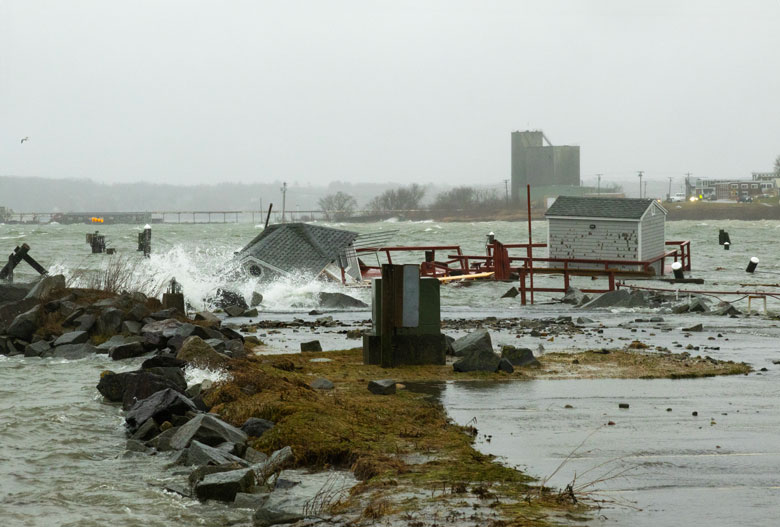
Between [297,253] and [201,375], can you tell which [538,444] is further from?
[297,253]

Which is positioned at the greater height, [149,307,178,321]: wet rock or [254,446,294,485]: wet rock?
[149,307,178,321]: wet rock

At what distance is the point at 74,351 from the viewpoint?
18781 mm

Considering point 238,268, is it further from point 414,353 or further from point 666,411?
point 666,411

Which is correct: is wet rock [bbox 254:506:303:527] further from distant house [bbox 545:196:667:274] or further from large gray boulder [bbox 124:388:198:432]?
distant house [bbox 545:196:667:274]

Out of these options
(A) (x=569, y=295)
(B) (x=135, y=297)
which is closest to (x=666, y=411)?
(B) (x=135, y=297)

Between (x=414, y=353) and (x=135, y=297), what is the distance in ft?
33.1

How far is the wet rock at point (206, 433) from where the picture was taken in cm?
1024

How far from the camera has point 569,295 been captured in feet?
117

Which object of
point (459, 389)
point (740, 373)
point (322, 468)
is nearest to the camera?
point (322, 468)

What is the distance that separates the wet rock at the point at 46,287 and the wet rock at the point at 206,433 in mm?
14462

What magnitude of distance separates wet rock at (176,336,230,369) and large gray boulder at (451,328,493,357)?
11.6ft

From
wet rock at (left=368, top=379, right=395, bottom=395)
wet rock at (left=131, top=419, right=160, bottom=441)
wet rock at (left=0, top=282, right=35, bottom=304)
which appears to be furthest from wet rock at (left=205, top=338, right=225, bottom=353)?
wet rock at (left=0, top=282, right=35, bottom=304)

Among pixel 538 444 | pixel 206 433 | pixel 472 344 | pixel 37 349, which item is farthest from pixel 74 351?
pixel 538 444

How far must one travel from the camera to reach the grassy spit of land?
7.81m
